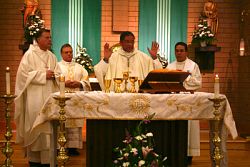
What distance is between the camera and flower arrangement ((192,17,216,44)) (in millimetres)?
9297

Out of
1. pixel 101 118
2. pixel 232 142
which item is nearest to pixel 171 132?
pixel 101 118

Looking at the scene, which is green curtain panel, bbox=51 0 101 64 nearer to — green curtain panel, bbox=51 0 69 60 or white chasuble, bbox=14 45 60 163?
green curtain panel, bbox=51 0 69 60

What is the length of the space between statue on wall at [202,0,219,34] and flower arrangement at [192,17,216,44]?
169mm

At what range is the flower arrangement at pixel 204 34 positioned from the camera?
30.5 ft

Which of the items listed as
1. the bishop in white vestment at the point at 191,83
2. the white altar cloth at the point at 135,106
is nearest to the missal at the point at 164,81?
the white altar cloth at the point at 135,106

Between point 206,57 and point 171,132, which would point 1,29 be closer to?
point 206,57

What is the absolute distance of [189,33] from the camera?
9984mm

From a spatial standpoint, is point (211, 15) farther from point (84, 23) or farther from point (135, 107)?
point (135, 107)

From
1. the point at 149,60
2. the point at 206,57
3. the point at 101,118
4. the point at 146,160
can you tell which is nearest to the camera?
the point at 146,160

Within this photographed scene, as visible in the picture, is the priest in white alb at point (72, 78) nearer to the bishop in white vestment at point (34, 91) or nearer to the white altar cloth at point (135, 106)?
the bishop in white vestment at point (34, 91)

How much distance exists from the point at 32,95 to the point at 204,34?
16.2ft

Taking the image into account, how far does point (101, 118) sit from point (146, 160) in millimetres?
937

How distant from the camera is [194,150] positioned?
19.8ft

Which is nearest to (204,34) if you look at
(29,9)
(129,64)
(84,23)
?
(84,23)
